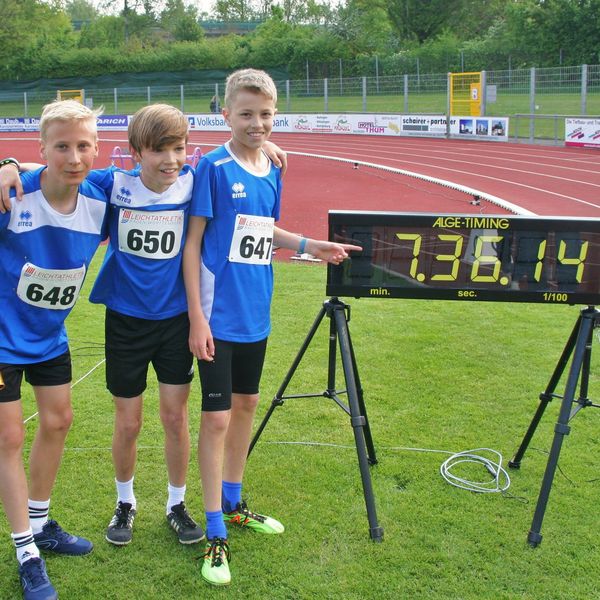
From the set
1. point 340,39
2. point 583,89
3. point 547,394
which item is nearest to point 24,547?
point 547,394

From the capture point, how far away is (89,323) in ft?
22.6

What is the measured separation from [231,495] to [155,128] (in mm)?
1838

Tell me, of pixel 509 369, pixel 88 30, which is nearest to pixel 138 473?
pixel 509 369

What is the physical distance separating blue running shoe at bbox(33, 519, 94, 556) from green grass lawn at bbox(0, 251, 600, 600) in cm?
5

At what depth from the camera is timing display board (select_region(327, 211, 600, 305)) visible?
11.7ft

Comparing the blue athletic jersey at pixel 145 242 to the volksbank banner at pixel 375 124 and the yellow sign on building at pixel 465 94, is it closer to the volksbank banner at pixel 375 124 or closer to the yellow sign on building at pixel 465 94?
the volksbank banner at pixel 375 124

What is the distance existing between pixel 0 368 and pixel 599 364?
4567 millimetres

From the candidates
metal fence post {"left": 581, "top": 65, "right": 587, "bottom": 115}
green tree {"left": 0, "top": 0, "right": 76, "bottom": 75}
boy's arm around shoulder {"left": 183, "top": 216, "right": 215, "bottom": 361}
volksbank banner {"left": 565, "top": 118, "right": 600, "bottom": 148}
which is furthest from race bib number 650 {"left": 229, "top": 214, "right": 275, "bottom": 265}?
green tree {"left": 0, "top": 0, "right": 76, "bottom": 75}

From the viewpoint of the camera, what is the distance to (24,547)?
3.05 m

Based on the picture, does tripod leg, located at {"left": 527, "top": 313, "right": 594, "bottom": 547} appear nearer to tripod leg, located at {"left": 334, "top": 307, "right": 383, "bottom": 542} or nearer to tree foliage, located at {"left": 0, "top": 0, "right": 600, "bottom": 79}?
tripod leg, located at {"left": 334, "top": 307, "right": 383, "bottom": 542}

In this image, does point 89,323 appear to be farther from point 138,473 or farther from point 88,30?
point 88,30

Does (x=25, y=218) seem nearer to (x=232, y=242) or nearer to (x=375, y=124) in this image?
(x=232, y=242)

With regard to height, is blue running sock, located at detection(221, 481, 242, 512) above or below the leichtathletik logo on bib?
below

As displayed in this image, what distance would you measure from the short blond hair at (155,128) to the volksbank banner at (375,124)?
20370mm
